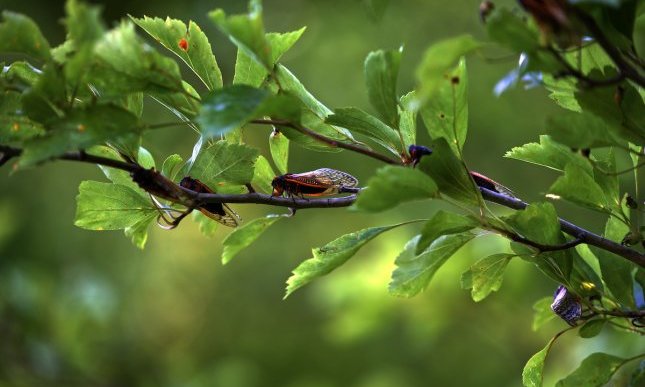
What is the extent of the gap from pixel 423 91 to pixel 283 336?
2567 mm

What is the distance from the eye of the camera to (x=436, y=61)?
415 mm

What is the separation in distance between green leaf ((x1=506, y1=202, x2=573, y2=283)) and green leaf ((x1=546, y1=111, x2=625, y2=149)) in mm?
68

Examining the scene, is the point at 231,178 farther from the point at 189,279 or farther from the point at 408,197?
the point at 189,279

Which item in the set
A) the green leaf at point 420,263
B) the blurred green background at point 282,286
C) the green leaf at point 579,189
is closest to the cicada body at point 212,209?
the green leaf at point 420,263

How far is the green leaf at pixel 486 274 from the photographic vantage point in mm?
610

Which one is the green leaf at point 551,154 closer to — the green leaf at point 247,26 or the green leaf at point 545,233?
the green leaf at point 545,233

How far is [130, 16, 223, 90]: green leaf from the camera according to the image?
596mm

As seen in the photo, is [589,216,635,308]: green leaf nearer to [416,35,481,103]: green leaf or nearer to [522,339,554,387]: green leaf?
[522,339,554,387]: green leaf

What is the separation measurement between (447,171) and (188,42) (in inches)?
8.7

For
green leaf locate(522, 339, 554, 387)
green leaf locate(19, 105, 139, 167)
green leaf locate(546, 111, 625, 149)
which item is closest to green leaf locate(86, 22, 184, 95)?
green leaf locate(19, 105, 139, 167)

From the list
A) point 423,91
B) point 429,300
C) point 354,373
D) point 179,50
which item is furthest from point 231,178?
point 354,373

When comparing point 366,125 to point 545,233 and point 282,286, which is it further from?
point 282,286

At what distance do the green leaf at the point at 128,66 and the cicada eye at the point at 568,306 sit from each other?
31 centimetres

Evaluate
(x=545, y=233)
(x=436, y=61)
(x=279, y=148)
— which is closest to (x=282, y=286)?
(x=279, y=148)
